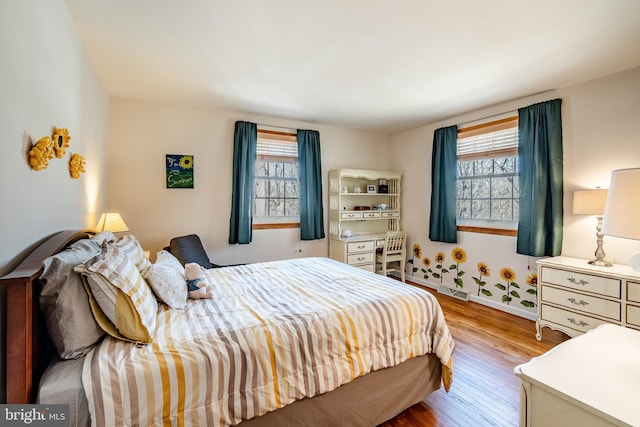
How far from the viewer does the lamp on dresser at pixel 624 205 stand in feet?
3.22

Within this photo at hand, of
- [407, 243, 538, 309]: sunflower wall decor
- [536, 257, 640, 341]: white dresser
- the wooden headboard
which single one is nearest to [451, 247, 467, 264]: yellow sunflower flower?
[407, 243, 538, 309]: sunflower wall decor

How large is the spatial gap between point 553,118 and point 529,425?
10.3 feet

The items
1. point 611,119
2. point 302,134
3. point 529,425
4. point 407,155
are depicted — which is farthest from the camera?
point 407,155

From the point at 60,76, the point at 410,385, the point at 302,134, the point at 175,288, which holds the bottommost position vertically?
the point at 410,385

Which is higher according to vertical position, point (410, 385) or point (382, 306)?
point (382, 306)

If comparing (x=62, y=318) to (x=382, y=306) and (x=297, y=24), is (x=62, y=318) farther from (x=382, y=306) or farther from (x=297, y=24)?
(x=297, y=24)

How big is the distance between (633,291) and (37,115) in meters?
3.99

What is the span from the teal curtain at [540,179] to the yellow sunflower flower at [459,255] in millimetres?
745

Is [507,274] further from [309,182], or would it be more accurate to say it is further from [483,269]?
[309,182]

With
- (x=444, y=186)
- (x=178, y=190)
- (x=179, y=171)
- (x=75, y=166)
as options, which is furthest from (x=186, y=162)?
(x=444, y=186)

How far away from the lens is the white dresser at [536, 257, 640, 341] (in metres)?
2.16

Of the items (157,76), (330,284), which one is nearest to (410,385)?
(330,284)

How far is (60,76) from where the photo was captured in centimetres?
168

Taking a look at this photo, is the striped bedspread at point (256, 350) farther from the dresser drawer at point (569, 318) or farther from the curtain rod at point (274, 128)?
the curtain rod at point (274, 128)
